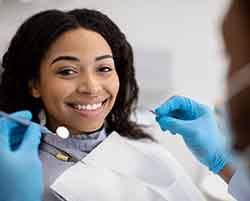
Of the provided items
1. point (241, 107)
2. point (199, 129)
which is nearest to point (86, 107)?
point (199, 129)

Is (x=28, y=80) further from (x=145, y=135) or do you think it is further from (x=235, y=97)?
(x=235, y=97)

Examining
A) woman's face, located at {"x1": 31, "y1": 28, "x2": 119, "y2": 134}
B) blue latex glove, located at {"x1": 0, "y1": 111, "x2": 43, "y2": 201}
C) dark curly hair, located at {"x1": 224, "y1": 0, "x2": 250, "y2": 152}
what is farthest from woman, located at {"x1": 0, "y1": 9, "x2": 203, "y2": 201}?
dark curly hair, located at {"x1": 224, "y1": 0, "x2": 250, "y2": 152}

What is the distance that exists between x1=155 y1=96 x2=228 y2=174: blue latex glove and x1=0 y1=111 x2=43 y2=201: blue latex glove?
33cm

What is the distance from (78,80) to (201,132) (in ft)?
0.98

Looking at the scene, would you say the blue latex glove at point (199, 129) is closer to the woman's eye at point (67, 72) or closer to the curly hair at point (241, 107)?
the woman's eye at point (67, 72)

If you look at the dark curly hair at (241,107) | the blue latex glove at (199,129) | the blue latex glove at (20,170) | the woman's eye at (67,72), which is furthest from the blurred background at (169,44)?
the dark curly hair at (241,107)

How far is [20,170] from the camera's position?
86 centimetres

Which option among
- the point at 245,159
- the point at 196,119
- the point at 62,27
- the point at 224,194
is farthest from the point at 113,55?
the point at 245,159

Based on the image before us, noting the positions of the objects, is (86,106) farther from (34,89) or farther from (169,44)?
(169,44)

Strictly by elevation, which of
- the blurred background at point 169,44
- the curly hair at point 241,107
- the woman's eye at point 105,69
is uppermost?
the curly hair at point 241,107

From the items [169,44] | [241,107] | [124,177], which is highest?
[241,107]

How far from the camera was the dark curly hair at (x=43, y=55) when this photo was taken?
109 centimetres

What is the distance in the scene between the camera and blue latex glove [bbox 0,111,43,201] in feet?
2.82

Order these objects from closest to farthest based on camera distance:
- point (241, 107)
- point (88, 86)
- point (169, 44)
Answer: point (241, 107) < point (88, 86) < point (169, 44)
